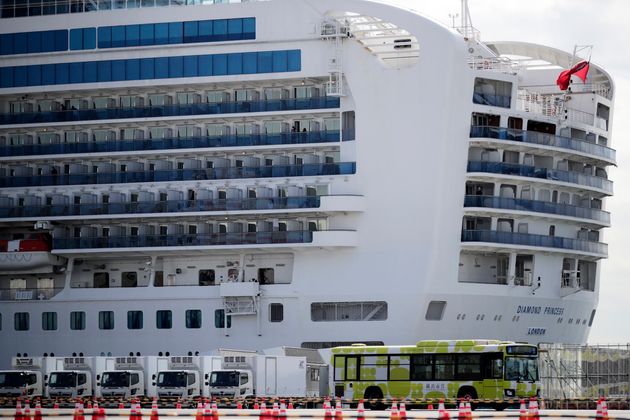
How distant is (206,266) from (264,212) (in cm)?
533

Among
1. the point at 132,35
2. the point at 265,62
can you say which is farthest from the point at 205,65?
the point at 132,35

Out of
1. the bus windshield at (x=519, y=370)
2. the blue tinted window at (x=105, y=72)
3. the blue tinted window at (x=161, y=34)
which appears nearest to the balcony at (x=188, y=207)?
the blue tinted window at (x=105, y=72)

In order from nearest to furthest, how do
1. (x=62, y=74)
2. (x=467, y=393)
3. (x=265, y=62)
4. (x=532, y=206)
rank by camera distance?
(x=467, y=393)
(x=532, y=206)
(x=265, y=62)
(x=62, y=74)

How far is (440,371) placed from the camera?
61.6 m

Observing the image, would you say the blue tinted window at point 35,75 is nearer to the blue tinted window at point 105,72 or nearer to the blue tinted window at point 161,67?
the blue tinted window at point 105,72

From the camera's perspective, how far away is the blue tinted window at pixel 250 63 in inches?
3157

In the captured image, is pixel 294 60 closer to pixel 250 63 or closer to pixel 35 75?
pixel 250 63

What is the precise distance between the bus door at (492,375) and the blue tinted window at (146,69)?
30.0 meters

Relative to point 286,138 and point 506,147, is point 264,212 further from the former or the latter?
point 506,147

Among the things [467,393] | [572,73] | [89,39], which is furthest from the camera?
[89,39]

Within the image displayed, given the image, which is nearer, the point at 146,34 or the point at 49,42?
the point at 146,34

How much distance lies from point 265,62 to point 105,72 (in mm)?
9650

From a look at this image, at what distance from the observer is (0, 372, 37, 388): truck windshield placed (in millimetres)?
68312

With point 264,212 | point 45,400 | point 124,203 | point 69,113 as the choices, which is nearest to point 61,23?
point 69,113
